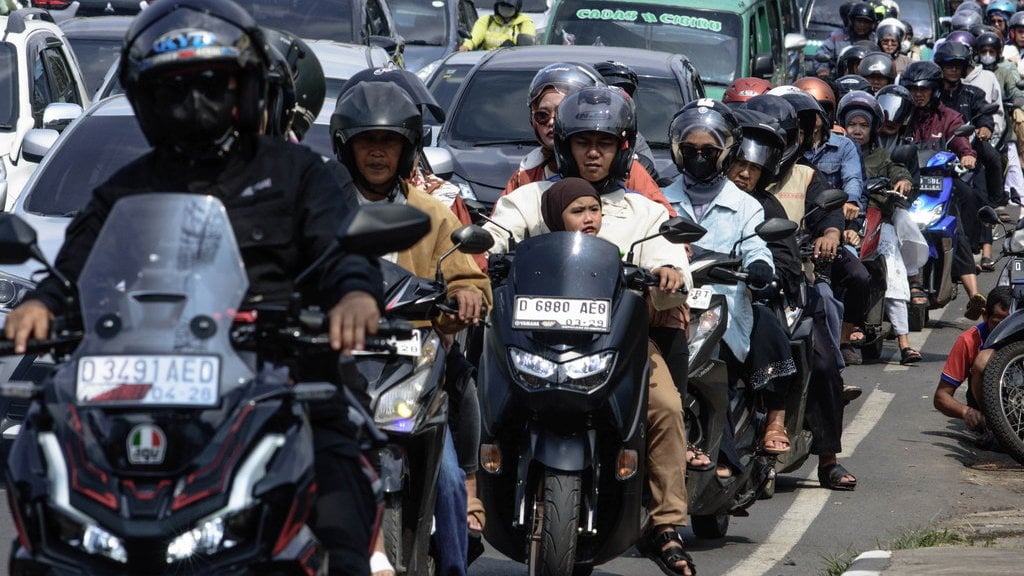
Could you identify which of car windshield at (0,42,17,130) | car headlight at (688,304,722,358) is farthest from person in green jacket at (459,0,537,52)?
car headlight at (688,304,722,358)

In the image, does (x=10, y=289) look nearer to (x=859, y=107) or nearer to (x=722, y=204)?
(x=722, y=204)

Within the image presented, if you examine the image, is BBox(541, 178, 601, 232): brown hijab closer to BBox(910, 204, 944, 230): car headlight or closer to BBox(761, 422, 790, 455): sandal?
BBox(761, 422, 790, 455): sandal

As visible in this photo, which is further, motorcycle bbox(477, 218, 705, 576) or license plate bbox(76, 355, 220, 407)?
motorcycle bbox(477, 218, 705, 576)

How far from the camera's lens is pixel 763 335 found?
9.48 meters

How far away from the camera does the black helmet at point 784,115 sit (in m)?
10.7

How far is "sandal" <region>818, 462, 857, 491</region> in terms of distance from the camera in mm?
10539

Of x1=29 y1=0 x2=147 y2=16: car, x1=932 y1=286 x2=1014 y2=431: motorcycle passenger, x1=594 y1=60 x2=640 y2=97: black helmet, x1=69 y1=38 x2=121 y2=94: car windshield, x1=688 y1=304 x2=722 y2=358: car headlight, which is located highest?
x1=688 y1=304 x2=722 y2=358: car headlight

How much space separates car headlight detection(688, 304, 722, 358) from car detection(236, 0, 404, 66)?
8.98 metres

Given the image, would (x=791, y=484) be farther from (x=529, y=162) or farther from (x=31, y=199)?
(x=31, y=199)

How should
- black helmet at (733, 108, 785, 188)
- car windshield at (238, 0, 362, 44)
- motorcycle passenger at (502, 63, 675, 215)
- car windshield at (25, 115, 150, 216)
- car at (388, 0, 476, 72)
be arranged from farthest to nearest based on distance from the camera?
1. car at (388, 0, 476, 72)
2. car windshield at (238, 0, 362, 44)
3. car windshield at (25, 115, 150, 216)
4. black helmet at (733, 108, 785, 188)
5. motorcycle passenger at (502, 63, 675, 215)

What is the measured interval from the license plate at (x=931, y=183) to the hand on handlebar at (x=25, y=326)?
46.0 ft

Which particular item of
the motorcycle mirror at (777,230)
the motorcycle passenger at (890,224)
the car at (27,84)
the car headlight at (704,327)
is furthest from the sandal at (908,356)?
the motorcycle mirror at (777,230)

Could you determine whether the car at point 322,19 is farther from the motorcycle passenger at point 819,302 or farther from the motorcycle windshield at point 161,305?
the motorcycle windshield at point 161,305

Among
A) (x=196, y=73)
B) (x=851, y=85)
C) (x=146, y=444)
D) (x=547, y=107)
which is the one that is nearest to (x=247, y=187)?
(x=196, y=73)
